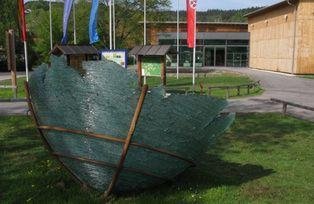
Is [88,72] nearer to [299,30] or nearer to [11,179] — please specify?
[11,179]

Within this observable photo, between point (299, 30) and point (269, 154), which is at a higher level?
point (299, 30)

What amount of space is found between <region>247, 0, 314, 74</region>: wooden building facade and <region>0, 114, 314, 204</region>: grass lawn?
2917 centimetres

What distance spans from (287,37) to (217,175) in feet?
119

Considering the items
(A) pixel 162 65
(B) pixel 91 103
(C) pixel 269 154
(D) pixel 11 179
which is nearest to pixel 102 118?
(B) pixel 91 103

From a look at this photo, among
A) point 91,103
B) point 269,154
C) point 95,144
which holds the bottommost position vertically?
point 269,154

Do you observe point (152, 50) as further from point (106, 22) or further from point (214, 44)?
point (214, 44)

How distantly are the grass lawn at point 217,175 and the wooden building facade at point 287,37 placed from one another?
2917cm

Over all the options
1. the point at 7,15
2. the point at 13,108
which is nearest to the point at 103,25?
the point at 7,15

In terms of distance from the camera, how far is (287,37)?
41469 millimetres

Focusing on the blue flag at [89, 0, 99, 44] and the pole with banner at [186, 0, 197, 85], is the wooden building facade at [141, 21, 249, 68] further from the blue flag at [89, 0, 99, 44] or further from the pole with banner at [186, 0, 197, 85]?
the blue flag at [89, 0, 99, 44]

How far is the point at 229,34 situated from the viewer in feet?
199

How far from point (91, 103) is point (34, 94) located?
85 centimetres

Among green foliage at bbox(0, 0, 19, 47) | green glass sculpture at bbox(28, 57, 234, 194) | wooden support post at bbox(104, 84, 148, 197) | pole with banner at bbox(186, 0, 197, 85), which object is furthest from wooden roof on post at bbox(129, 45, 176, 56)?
green foliage at bbox(0, 0, 19, 47)

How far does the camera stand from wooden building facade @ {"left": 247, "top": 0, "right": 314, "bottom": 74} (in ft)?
127
